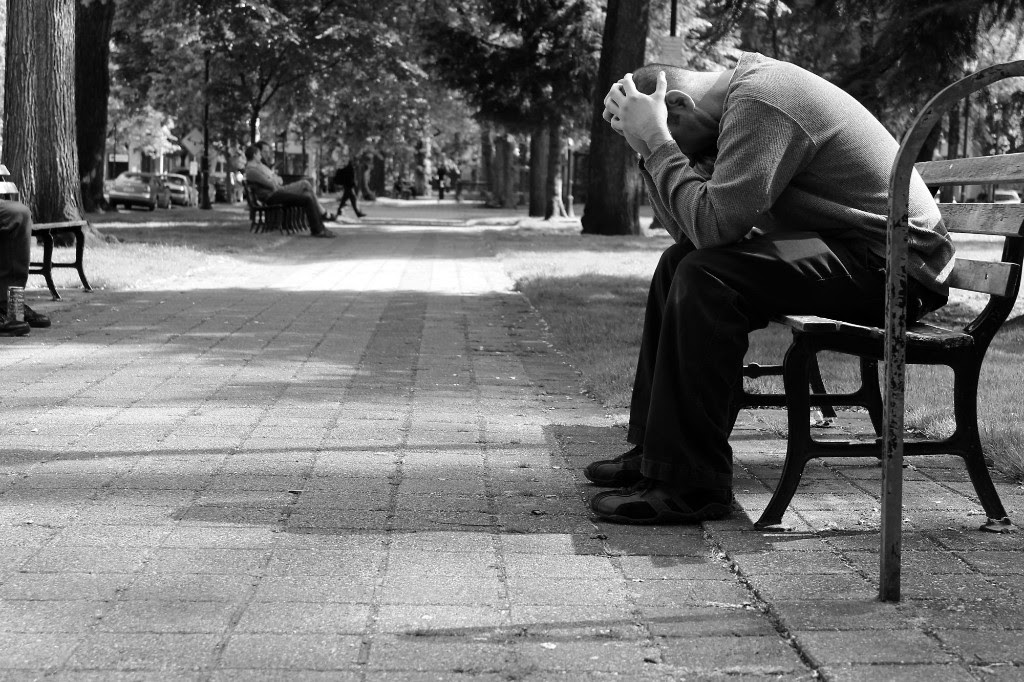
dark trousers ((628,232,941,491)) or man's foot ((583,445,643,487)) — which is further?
man's foot ((583,445,643,487))

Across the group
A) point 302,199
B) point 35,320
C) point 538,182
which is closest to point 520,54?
point 302,199

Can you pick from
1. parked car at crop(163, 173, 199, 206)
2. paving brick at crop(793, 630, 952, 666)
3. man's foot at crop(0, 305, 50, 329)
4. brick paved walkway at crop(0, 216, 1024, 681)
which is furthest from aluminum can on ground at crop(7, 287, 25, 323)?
parked car at crop(163, 173, 199, 206)

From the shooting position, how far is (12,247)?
351 inches

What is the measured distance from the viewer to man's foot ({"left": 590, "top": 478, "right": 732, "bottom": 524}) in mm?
3959

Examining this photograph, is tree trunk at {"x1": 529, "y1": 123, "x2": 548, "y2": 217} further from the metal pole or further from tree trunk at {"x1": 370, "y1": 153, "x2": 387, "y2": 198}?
tree trunk at {"x1": 370, "y1": 153, "x2": 387, "y2": 198}

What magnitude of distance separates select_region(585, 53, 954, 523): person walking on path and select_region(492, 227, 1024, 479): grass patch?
4.08ft

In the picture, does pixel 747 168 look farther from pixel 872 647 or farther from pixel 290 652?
pixel 290 652

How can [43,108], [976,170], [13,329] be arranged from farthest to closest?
[43,108] < [13,329] < [976,170]

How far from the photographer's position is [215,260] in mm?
16609

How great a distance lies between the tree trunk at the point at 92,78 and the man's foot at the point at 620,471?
26277 millimetres

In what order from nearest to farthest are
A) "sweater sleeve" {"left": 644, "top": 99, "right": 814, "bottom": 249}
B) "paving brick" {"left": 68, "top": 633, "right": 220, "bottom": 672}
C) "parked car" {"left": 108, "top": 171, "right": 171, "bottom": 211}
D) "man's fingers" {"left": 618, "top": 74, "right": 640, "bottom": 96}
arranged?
"paving brick" {"left": 68, "top": 633, "right": 220, "bottom": 672} → "sweater sleeve" {"left": 644, "top": 99, "right": 814, "bottom": 249} → "man's fingers" {"left": 618, "top": 74, "right": 640, "bottom": 96} → "parked car" {"left": 108, "top": 171, "right": 171, "bottom": 211}

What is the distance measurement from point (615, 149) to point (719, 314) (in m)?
21.0

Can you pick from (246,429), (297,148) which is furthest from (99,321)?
(297,148)

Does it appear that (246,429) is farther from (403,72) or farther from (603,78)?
(403,72)
